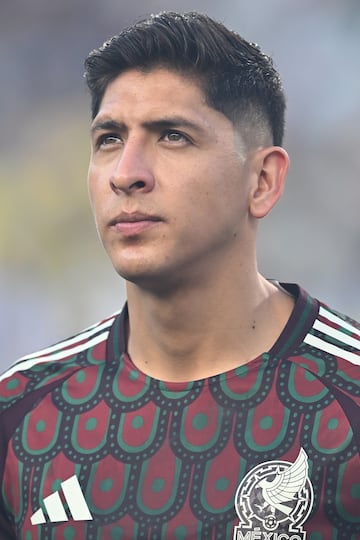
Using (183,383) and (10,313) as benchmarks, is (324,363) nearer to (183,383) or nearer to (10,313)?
(183,383)

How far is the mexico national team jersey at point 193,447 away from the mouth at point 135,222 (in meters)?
0.44

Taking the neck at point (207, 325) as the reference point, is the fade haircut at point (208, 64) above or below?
above

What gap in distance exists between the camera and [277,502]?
8.03 feet

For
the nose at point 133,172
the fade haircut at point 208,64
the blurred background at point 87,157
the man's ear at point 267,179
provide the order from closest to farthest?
the nose at point 133,172, the fade haircut at point 208,64, the man's ear at point 267,179, the blurred background at point 87,157

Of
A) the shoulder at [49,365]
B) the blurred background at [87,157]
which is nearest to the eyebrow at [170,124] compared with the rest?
the shoulder at [49,365]

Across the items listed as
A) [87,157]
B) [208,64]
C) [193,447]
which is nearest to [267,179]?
[208,64]

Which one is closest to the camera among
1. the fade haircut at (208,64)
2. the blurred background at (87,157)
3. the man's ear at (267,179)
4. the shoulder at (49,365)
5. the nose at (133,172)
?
the nose at (133,172)

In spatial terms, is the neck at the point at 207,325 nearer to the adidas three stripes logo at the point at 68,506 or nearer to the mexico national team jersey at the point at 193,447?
the mexico national team jersey at the point at 193,447

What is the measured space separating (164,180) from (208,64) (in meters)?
0.33

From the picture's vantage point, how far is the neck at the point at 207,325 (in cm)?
261

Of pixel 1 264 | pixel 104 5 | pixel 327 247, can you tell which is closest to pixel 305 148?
pixel 327 247

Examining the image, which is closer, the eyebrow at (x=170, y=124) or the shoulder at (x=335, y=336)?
the eyebrow at (x=170, y=124)

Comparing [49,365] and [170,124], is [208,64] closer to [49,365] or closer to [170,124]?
[170,124]

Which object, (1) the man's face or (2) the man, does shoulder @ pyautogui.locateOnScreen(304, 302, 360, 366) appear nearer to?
(2) the man
